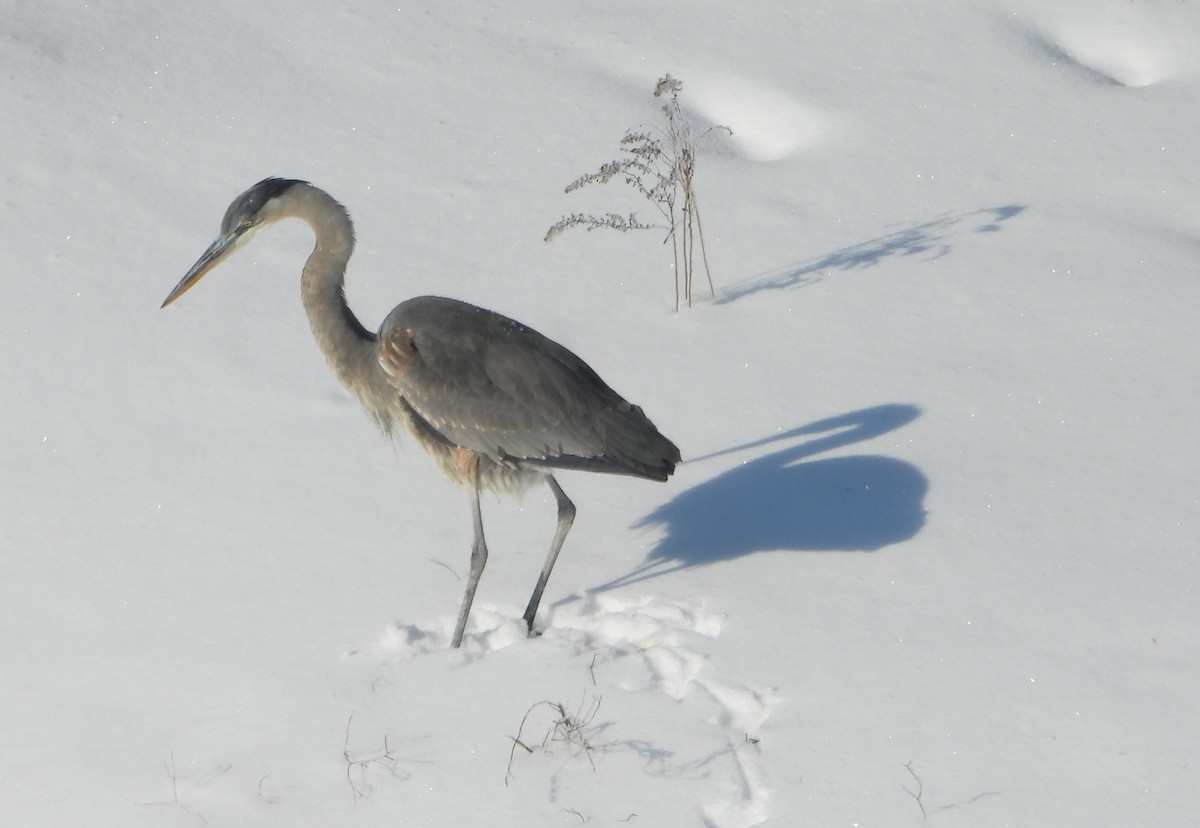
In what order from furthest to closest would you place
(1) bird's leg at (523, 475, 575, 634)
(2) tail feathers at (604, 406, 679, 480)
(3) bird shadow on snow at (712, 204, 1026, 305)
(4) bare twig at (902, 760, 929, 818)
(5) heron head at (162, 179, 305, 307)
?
1. (3) bird shadow on snow at (712, 204, 1026, 305)
2. (5) heron head at (162, 179, 305, 307)
3. (2) tail feathers at (604, 406, 679, 480)
4. (1) bird's leg at (523, 475, 575, 634)
5. (4) bare twig at (902, 760, 929, 818)

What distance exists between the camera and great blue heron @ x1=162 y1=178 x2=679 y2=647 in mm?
5367

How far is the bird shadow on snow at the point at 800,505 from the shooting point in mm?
5590

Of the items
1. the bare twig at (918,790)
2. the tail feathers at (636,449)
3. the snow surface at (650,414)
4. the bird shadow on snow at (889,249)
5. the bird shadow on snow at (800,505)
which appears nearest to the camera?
the bare twig at (918,790)

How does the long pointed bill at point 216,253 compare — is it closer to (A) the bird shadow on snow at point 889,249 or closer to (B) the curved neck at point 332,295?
(B) the curved neck at point 332,295

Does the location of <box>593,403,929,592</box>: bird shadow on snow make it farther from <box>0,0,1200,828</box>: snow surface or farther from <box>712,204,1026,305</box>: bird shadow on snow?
<box>712,204,1026,305</box>: bird shadow on snow

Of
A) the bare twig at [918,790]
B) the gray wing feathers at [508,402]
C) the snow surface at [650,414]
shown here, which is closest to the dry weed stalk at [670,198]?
the snow surface at [650,414]

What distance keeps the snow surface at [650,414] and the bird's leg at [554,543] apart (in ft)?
0.51

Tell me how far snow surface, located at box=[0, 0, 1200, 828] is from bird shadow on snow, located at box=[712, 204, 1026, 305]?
0.04 m

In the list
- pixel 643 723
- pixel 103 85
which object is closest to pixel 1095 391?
pixel 643 723

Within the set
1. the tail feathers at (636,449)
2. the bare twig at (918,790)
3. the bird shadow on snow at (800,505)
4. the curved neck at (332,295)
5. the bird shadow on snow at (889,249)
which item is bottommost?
the bird shadow on snow at (800,505)

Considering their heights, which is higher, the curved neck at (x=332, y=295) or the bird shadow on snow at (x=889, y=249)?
the curved neck at (x=332, y=295)

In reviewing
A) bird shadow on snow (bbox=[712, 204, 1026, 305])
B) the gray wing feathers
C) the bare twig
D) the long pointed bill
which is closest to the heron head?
the long pointed bill

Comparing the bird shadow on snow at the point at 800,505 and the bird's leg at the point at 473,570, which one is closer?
the bird's leg at the point at 473,570

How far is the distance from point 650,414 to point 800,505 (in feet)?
3.14
